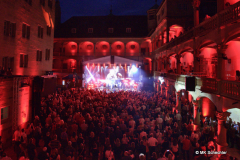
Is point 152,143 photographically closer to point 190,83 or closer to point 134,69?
point 190,83

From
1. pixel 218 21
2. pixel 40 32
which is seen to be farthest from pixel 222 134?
pixel 40 32

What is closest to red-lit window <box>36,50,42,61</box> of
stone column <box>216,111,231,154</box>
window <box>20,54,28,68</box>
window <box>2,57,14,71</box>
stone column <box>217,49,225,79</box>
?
window <box>20,54,28,68</box>

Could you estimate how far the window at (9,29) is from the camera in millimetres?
15223

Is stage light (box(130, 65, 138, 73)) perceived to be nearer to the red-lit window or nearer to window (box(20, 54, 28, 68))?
the red-lit window

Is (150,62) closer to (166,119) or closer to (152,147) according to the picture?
(166,119)

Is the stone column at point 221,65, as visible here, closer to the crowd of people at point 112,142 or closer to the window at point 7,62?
the crowd of people at point 112,142

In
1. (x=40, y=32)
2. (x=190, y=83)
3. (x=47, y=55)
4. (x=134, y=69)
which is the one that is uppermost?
(x=40, y=32)

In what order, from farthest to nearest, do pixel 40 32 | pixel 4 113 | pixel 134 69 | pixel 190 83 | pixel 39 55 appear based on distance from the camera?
pixel 134 69 → pixel 39 55 → pixel 40 32 → pixel 190 83 → pixel 4 113

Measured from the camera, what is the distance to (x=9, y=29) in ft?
50.9

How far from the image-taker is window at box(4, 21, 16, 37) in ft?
49.9

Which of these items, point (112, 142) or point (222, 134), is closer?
point (112, 142)

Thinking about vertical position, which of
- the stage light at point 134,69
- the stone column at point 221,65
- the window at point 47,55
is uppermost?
the window at point 47,55

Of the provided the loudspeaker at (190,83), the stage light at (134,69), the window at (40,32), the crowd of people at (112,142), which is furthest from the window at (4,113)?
the stage light at (134,69)

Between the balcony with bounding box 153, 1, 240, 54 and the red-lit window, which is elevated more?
the balcony with bounding box 153, 1, 240, 54
